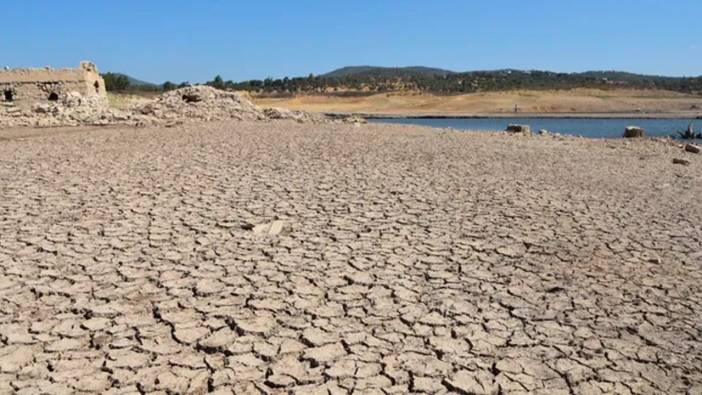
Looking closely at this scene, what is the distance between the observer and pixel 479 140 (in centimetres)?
1474

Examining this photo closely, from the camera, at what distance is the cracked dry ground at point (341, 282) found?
3.14 metres

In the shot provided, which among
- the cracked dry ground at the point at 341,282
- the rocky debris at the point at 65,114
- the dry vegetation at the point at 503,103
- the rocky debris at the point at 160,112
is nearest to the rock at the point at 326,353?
the cracked dry ground at the point at 341,282

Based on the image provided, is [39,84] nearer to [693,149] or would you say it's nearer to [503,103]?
[693,149]

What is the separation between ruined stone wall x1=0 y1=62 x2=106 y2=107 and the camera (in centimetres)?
1920

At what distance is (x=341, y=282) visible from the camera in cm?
433

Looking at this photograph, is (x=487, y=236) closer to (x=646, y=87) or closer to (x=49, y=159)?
(x=49, y=159)

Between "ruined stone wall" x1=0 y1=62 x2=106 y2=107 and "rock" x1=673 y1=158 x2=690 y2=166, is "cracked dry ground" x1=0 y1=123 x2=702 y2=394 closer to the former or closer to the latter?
"rock" x1=673 y1=158 x2=690 y2=166

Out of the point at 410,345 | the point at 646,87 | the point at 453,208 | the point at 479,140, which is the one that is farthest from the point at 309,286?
the point at 646,87

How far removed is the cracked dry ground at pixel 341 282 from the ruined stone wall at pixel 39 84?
41.4 ft

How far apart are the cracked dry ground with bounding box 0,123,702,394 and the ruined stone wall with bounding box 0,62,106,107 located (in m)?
12.6

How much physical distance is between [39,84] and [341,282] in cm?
1927

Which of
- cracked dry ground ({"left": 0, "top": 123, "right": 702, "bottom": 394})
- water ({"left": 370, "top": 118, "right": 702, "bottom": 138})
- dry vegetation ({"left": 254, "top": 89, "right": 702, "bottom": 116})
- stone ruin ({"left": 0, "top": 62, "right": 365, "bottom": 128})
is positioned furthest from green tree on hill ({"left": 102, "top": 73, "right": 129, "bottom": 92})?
cracked dry ground ({"left": 0, "top": 123, "right": 702, "bottom": 394})

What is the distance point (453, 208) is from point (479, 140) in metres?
8.47

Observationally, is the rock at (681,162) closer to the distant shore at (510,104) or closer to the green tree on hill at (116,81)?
the distant shore at (510,104)
